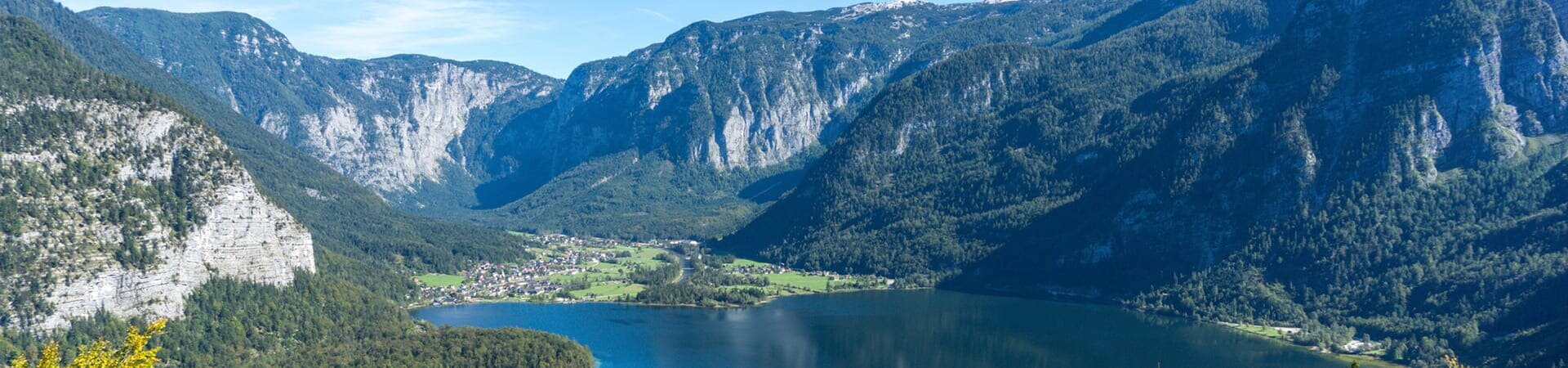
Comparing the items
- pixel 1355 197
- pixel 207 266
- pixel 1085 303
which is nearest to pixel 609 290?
pixel 1085 303

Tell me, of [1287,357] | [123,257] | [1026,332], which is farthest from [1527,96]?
[123,257]

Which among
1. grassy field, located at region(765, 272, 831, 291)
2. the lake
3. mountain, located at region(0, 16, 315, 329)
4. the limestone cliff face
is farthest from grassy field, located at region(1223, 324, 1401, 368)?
the limestone cliff face

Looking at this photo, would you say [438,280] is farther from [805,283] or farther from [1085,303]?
[1085,303]

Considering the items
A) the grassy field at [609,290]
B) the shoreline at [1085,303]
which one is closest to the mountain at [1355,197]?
the shoreline at [1085,303]

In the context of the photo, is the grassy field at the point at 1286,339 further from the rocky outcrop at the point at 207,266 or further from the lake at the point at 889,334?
the rocky outcrop at the point at 207,266

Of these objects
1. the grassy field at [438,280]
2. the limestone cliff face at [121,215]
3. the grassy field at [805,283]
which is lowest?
the grassy field at [438,280]

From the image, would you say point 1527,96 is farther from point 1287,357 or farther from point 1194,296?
point 1287,357
